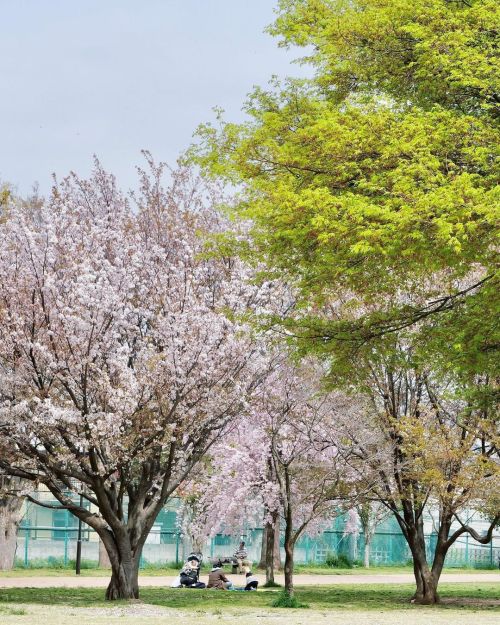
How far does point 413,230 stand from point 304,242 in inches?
90.8

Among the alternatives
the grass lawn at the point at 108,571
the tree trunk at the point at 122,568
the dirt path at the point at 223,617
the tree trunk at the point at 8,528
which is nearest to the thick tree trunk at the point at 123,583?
the tree trunk at the point at 122,568

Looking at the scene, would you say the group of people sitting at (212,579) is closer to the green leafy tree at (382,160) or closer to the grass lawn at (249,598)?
the grass lawn at (249,598)

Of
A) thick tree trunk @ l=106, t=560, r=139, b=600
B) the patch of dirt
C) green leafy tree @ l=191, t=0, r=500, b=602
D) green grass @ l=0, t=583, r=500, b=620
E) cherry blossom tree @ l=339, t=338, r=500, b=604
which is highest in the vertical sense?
green leafy tree @ l=191, t=0, r=500, b=602

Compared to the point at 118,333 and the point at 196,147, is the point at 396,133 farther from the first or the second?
the point at 118,333

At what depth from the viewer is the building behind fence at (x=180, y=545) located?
39.4m

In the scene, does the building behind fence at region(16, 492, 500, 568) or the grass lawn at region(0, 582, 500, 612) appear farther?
the building behind fence at region(16, 492, 500, 568)

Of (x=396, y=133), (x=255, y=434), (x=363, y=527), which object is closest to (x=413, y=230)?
(x=396, y=133)

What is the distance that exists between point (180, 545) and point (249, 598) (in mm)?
22418

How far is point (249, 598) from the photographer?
72.0ft

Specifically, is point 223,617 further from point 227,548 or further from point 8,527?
point 227,548

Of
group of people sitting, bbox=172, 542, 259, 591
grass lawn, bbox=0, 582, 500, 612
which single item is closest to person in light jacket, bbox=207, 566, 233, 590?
group of people sitting, bbox=172, 542, 259, 591

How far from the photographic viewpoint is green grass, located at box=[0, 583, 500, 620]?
19125 mm

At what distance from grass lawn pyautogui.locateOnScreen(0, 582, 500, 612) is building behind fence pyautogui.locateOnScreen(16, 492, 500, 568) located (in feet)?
35.8

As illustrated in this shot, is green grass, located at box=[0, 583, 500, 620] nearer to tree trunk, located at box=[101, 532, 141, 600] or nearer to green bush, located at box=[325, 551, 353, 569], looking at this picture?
tree trunk, located at box=[101, 532, 141, 600]
